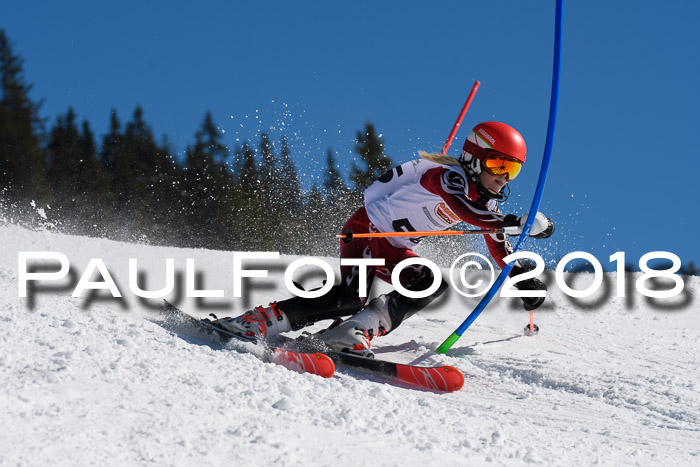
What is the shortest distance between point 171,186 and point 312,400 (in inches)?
1225

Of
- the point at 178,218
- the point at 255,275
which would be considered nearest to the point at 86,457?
the point at 255,275

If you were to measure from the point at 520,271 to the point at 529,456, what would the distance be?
2.04 metres

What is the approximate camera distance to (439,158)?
12.5ft

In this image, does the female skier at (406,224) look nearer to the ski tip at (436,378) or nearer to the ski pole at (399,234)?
the ski pole at (399,234)

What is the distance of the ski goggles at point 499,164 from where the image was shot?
12.1ft

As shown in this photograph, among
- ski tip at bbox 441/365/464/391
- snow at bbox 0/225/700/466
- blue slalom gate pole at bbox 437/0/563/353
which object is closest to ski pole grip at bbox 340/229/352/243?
snow at bbox 0/225/700/466

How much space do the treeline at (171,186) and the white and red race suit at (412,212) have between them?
22.3 m

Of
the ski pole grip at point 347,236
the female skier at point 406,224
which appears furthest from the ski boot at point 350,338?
the ski pole grip at point 347,236

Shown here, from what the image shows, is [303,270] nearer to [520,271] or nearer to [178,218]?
[520,271]

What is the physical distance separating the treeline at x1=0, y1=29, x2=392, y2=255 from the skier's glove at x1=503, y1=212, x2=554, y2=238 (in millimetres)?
22663

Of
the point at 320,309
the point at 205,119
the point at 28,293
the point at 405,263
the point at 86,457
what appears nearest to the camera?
the point at 86,457

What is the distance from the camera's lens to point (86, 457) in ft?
5.51

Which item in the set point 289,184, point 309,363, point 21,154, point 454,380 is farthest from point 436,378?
point 289,184

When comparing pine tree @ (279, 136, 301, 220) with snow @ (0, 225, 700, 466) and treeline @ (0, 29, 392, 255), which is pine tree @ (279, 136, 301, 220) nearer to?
treeline @ (0, 29, 392, 255)
